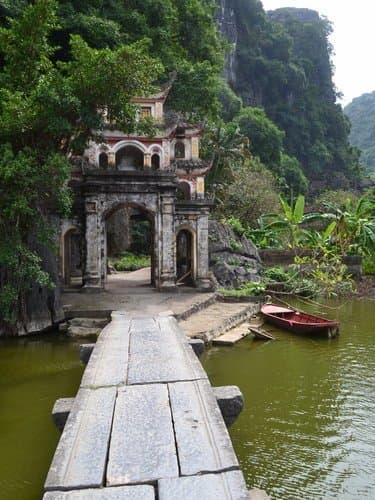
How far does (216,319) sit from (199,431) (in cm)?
972

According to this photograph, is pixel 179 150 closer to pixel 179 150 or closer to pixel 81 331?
pixel 179 150

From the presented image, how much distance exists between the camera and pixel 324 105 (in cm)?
6372

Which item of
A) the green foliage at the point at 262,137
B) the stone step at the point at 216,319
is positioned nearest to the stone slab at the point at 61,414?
the stone step at the point at 216,319

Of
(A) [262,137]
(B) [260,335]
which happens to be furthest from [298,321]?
(A) [262,137]

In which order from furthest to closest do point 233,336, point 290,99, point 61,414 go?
A: point 290,99, point 233,336, point 61,414

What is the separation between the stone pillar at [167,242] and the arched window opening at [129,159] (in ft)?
8.75

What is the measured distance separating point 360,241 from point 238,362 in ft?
62.6

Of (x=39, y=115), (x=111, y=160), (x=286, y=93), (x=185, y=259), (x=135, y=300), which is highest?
(x=286, y=93)

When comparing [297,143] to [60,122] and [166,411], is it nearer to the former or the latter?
[60,122]

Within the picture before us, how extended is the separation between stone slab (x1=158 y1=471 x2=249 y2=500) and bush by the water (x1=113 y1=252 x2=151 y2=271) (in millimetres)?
25824

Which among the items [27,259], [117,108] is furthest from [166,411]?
[117,108]

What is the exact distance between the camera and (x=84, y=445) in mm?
3971

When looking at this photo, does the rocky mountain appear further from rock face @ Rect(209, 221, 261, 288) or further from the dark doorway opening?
Result: the dark doorway opening

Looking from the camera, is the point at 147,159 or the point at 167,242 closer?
the point at 167,242
